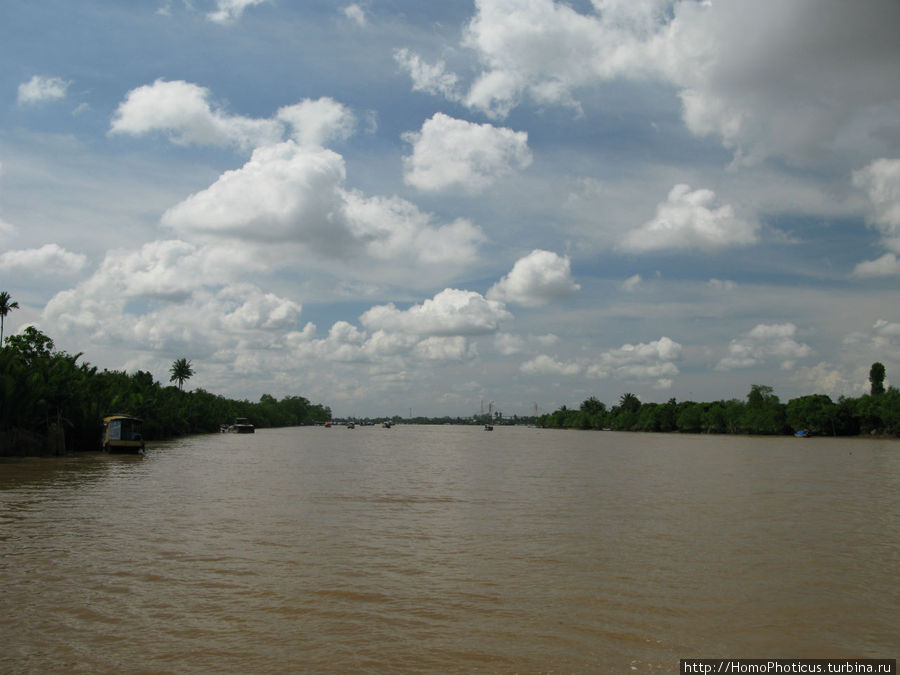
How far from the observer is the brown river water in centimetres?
880

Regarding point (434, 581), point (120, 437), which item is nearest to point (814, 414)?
point (120, 437)

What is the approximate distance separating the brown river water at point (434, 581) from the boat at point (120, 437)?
85.8 feet

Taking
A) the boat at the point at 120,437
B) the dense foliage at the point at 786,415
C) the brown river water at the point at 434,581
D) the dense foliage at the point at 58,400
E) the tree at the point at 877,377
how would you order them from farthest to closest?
the tree at the point at 877,377, the dense foliage at the point at 786,415, the boat at the point at 120,437, the dense foliage at the point at 58,400, the brown river water at the point at 434,581

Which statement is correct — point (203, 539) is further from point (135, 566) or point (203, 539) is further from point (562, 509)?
point (562, 509)

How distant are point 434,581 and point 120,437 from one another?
48281 millimetres

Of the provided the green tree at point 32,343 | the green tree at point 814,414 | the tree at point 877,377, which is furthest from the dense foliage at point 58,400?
the tree at point 877,377

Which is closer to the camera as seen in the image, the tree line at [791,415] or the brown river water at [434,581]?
the brown river water at [434,581]

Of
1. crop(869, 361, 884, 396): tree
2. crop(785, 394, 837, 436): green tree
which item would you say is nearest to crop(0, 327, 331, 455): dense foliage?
crop(785, 394, 837, 436): green tree

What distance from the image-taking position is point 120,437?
52.3m

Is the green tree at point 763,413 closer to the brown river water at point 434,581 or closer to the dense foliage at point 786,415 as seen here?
the dense foliage at point 786,415

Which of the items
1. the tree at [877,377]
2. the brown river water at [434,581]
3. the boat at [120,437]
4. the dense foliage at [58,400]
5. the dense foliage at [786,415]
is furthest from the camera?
the tree at [877,377]

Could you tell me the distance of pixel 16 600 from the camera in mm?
10719

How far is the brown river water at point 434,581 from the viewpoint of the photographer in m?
8.80

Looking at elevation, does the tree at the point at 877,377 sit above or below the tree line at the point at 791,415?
above
